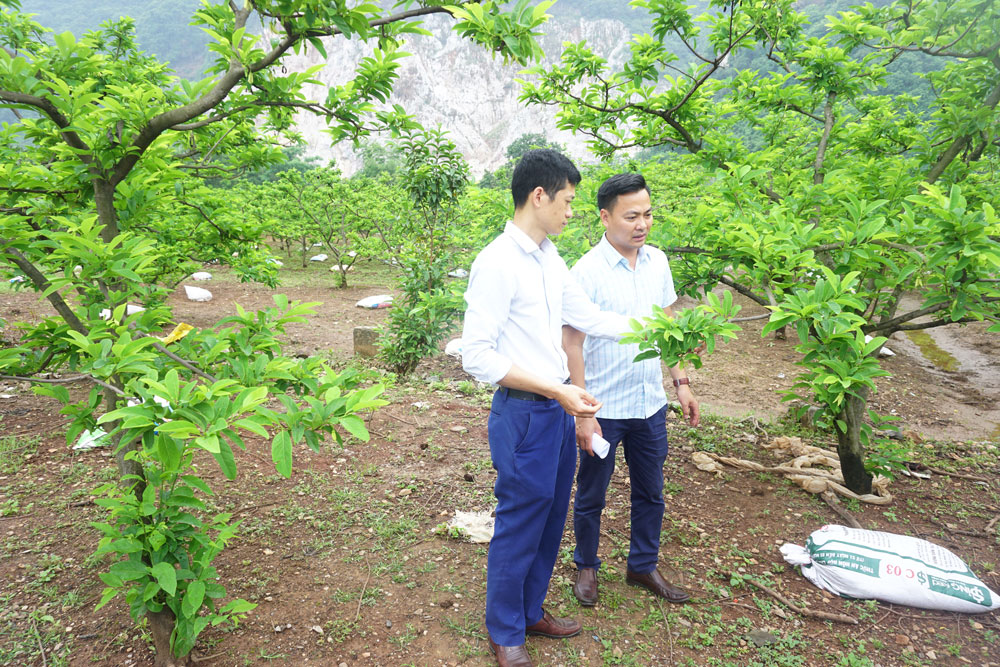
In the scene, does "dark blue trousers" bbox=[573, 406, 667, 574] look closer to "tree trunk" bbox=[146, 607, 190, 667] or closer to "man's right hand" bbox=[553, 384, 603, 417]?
Result: "man's right hand" bbox=[553, 384, 603, 417]

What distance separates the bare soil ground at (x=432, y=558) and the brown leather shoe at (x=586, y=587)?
0.13 feet

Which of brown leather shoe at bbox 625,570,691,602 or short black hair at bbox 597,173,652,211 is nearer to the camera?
short black hair at bbox 597,173,652,211

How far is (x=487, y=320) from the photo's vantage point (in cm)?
172

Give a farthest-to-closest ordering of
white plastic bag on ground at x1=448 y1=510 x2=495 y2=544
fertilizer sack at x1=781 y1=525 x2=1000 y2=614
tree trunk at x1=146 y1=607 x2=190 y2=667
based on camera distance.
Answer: white plastic bag on ground at x1=448 y1=510 x2=495 y2=544 → fertilizer sack at x1=781 y1=525 x2=1000 y2=614 → tree trunk at x1=146 y1=607 x2=190 y2=667

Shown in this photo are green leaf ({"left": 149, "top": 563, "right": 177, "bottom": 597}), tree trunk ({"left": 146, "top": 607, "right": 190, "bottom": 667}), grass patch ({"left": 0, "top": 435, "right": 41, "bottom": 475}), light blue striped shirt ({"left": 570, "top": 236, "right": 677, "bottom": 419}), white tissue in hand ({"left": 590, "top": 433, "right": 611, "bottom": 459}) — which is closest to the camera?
green leaf ({"left": 149, "top": 563, "right": 177, "bottom": 597})

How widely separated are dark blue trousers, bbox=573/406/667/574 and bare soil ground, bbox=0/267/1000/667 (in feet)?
0.72

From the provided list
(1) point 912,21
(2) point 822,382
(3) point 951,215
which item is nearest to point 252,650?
(2) point 822,382

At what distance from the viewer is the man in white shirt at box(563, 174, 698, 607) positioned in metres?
2.21

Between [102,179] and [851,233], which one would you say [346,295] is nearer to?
[102,179]

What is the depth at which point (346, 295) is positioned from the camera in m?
11.9

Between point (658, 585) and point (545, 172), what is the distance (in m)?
1.83

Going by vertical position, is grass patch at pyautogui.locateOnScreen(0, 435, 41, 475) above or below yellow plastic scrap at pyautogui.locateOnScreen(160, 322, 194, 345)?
below

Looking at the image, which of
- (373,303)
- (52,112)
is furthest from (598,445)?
(373,303)

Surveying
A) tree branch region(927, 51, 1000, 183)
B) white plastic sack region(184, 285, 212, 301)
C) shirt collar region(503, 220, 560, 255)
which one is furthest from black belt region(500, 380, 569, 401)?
white plastic sack region(184, 285, 212, 301)
